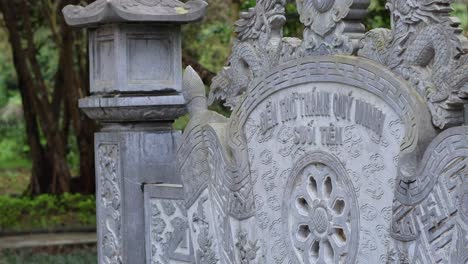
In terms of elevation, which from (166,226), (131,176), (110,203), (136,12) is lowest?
(166,226)

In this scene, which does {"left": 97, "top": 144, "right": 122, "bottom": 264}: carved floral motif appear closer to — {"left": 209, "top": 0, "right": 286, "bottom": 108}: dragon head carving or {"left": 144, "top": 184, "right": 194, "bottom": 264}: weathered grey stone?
{"left": 144, "top": 184, "right": 194, "bottom": 264}: weathered grey stone

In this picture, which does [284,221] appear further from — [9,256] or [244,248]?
[9,256]

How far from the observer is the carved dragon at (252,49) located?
249 inches

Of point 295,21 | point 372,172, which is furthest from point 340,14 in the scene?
point 295,21

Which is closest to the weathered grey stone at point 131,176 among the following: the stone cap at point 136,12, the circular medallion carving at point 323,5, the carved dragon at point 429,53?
the stone cap at point 136,12

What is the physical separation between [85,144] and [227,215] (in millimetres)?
13887

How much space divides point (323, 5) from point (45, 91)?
1542 centimetres

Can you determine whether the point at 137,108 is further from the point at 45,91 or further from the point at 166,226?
the point at 45,91

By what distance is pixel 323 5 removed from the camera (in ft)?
19.1

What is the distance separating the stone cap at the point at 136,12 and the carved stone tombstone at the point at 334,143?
27.0 inches

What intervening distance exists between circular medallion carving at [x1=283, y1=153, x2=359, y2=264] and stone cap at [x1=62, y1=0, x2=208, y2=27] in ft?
6.42

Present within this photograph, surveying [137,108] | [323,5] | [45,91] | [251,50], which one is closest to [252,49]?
[251,50]

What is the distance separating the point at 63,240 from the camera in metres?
15.9

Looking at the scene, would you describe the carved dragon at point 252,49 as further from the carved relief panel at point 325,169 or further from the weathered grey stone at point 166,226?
the weathered grey stone at point 166,226
